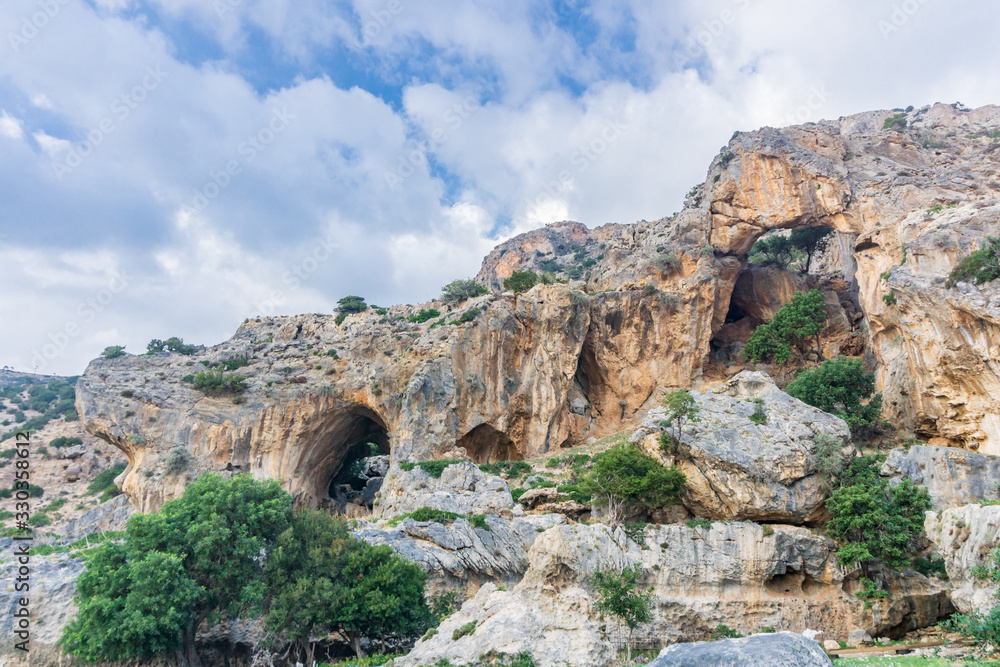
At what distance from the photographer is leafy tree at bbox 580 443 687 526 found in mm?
28391

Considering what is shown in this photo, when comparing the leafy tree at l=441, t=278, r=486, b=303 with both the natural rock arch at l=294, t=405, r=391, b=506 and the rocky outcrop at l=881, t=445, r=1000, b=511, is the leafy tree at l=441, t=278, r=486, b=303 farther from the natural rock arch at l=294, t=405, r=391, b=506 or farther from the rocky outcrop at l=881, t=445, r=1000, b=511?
the rocky outcrop at l=881, t=445, r=1000, b=511

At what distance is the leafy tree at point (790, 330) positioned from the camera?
46.8 meters

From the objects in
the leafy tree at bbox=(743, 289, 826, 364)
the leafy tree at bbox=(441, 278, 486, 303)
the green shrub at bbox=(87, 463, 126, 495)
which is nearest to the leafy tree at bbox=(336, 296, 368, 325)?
the leafy tree at bbox=(441, 278, 486, 303)

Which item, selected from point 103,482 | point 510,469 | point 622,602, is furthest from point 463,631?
point 103,482

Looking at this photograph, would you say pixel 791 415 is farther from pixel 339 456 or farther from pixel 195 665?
pixel 339 456

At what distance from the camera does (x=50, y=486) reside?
6300 centimetres

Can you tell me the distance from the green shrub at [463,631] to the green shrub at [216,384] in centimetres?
3377

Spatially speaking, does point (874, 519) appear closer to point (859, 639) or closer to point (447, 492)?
point (859, 639)

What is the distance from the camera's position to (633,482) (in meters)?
28.5

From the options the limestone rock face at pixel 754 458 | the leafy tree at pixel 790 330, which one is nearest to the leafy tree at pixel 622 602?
the limestone rock face at pixel 754 458

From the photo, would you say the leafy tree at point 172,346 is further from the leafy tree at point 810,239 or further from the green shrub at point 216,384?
the leafy tree at point 810,239

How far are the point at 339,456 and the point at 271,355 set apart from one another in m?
11.5

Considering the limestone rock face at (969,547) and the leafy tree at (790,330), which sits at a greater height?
the leafy tree at (790,330)

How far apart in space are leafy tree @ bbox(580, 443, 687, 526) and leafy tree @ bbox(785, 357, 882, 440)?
1436 centimetres
